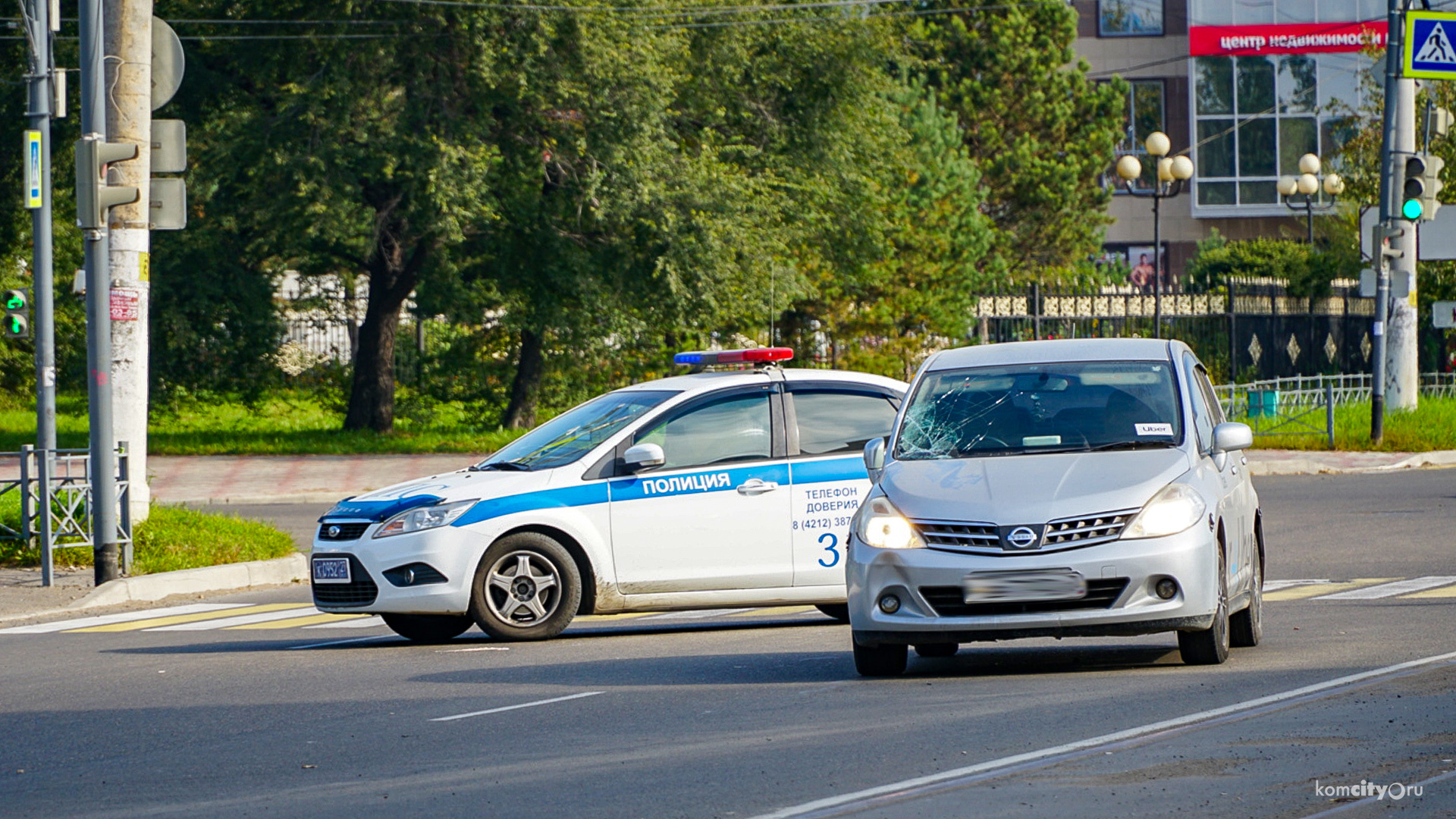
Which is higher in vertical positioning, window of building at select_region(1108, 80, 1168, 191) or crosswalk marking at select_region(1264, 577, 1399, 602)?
window of building at select_region(1108, 80, 1168, 191)

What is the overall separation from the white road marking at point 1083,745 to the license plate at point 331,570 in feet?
17.6

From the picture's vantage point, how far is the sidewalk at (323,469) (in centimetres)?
2523

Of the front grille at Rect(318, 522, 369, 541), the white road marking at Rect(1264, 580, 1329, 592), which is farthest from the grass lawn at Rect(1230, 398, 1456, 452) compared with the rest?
the front grille at Rect(318, 522, 369, 541)

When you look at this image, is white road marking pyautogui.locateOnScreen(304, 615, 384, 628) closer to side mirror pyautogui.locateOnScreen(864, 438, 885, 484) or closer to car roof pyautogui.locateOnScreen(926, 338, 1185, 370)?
side mirror pyautogui.locateOnScreen(864, 438, 885, 484)

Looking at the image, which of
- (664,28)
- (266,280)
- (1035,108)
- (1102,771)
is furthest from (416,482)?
(1035,108)

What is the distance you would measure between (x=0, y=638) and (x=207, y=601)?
243 centimetres

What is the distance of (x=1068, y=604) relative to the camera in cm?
881

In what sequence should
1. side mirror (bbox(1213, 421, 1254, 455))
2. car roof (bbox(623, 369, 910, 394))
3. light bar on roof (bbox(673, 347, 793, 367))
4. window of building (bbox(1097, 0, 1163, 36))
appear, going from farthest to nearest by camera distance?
window of building (bbox(1097, 0, 1163, 36)) < light bar on roof (bbox(673, 347, 793, 367)) < car roof (bbox(623, 369, 910, 394)) < side mirror (bbox(1213, 421, 1254, 455))

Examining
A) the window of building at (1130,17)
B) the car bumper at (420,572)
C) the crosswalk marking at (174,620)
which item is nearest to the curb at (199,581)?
the crosswalk marking at (174,620)

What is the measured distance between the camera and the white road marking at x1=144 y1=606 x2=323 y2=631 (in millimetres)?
13477

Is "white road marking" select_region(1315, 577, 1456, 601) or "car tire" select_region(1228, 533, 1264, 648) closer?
"car tire" select_region(1228, 533, 1264, 648)

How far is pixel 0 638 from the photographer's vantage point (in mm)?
12953

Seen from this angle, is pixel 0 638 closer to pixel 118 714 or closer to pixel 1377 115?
pixel 118 714

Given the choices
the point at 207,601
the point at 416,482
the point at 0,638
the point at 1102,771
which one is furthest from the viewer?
the point at 207,601
